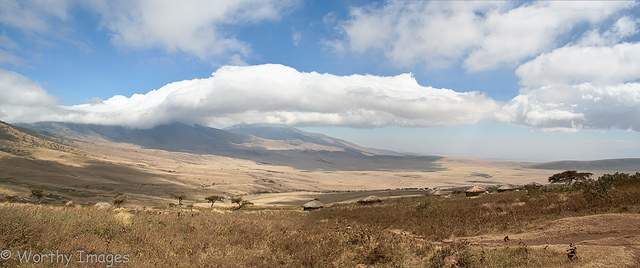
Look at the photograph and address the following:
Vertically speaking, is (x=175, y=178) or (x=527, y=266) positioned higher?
(x=527, y=266)

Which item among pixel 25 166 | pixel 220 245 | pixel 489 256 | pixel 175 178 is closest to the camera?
pixel 489 256

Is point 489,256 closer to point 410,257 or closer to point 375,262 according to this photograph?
point 410,257

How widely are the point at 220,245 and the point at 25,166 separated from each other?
128399 millimetres

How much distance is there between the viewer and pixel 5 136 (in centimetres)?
15200

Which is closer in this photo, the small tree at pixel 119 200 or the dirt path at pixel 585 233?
the dirt path at pixel 585 233

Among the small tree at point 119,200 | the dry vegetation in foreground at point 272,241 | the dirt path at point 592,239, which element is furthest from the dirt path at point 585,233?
the small tree at point 119,200

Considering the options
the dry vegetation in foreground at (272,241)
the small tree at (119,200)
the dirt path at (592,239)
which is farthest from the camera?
the small tree at (119,200)

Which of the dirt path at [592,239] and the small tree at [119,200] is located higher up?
the dirt path at [592,239]

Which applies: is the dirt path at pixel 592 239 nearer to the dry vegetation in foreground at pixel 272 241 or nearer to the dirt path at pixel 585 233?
the dirt path at pixel 585 233

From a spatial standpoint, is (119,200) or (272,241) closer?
(272,241)

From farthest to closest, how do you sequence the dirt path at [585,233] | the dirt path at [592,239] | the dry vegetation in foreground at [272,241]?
the dirt path at [585,233] → the dry vegetation in foreground at [272,241] → the dirt path at [592,239]

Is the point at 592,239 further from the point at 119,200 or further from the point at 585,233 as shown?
the point at 119,200

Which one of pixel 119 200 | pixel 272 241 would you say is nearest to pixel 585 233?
pixel 272 241

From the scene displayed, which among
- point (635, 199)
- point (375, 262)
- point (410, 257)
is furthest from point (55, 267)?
point (635, 199)
